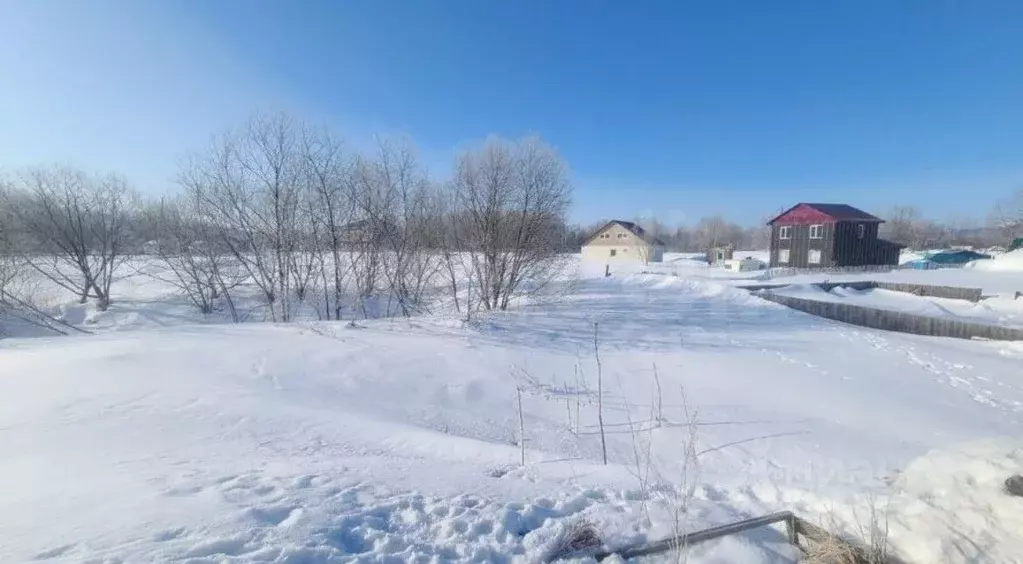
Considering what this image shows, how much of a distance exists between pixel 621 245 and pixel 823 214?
20.2 metres

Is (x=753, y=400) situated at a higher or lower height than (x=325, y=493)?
lower

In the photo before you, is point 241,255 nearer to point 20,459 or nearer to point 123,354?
point 123,354

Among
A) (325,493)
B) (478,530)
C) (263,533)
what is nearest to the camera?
(263,533)

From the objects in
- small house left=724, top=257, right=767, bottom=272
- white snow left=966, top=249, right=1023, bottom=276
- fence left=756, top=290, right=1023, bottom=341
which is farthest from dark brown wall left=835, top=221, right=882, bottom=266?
fence left=756, top=290, right=1023, bottom=341

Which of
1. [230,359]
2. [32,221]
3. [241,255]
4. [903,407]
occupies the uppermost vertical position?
[32,221]

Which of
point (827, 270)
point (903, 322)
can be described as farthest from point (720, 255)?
point (903, 322)

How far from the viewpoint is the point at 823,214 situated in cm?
3366

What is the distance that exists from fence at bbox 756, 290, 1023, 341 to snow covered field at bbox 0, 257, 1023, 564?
95cm

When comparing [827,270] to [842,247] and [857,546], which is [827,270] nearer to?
[842,247]

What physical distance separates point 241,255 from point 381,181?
272 inches

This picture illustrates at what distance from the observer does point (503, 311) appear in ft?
56.3

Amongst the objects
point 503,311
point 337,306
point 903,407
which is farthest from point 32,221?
point 903,407

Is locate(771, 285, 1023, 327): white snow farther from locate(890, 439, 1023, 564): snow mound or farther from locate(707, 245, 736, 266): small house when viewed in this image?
locate(707, 245, 736, 266): small house

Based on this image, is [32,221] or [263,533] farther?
[32,221]
